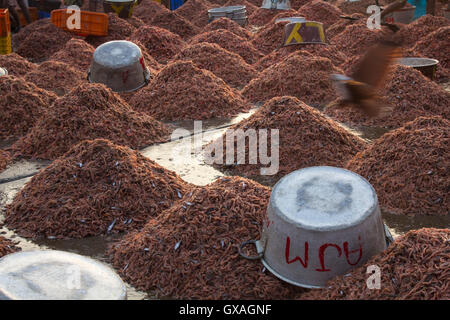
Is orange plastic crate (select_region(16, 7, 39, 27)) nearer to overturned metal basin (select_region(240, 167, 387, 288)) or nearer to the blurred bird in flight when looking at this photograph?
the blurred bird in flight

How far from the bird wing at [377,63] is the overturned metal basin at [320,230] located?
54.0 inches

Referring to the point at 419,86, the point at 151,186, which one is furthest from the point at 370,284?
the point at 419,86

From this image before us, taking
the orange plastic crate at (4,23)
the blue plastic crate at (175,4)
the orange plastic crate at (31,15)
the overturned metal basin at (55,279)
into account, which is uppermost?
the overturned metal basin at (55,279)

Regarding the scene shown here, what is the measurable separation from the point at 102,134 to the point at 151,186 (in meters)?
1.94

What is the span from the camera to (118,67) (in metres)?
9.01

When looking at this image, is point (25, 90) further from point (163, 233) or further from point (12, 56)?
point (163, 233)

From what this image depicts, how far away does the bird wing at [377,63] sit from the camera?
477 centimetres

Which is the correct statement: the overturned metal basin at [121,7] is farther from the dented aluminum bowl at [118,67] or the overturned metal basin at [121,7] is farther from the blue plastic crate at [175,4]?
the dented aluminum bowl at [118,67]

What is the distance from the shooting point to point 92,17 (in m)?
13.2

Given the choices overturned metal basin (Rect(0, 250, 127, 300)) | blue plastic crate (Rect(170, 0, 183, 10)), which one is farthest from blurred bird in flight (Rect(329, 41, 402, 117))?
blue plastic crate (Rect(170, 0, 183, 10))

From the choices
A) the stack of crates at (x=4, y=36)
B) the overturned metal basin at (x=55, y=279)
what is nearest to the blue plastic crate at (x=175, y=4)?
the stack of crates at (x=4, y=36)

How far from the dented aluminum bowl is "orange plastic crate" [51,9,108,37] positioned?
4.23 m

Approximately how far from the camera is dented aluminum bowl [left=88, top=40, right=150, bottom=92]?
902 cm
